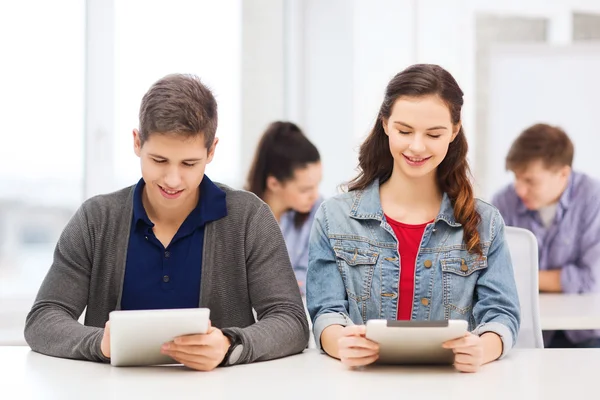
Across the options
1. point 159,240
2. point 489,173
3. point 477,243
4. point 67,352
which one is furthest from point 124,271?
point 489,173

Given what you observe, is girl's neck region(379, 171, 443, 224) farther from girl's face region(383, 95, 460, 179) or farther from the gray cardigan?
the gray cardigan

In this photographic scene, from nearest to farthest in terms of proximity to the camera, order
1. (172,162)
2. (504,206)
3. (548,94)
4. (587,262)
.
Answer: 1. (172,162)
2. (587,262)
3. (504,206)
4. (548,94)

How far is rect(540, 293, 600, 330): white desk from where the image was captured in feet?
9.88

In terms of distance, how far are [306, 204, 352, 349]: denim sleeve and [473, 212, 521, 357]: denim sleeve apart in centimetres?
33

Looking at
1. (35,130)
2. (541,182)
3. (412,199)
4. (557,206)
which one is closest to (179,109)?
(412,199)

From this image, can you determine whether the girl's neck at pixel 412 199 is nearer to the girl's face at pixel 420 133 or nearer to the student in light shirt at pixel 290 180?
the girl's face at pixel 420 133

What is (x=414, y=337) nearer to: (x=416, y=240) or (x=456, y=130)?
(x=416, y=240)

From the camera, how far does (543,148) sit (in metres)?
3.99

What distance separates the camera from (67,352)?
1910 millimetres

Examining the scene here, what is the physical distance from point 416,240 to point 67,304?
0.87 meters

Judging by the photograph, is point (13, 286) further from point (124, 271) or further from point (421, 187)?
point (421, 187)

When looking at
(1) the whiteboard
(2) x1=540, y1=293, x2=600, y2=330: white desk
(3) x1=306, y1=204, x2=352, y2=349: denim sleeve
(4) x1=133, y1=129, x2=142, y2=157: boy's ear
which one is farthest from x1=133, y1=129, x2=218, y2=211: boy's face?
(1) the whiteboard

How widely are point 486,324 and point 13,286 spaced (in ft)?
10.5

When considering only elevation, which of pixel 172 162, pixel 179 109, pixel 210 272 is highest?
pixel 179 109
